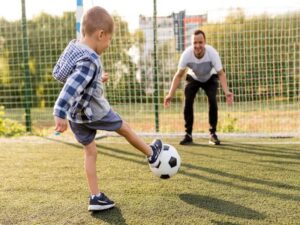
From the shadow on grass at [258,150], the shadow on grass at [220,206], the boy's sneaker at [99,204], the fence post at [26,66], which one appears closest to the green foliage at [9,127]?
the fence post at [26,66]

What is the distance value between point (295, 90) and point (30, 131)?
450 cm

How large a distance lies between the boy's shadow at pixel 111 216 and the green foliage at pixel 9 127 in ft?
16.8

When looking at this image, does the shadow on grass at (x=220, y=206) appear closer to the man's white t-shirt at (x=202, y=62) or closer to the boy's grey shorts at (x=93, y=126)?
the boy's grey shorts at (x=93, y=126)

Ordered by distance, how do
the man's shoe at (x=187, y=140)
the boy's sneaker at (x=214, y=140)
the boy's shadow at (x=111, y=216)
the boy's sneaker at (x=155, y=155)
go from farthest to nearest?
the man's shoe at (x=187, y=140), the boy's sneaker at (x=214, y=140), the boy's sneaker at (x=155, y=155), the boy's shadow at (x=111, y=216)

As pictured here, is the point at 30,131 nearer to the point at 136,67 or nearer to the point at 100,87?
the point at 136,67

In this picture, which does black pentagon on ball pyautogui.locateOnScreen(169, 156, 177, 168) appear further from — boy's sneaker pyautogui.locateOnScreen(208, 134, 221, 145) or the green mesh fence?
the green mesh fence

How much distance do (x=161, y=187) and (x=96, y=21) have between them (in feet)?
4.49

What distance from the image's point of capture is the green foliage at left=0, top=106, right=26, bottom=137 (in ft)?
25.4

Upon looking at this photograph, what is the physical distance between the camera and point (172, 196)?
312 centimetres

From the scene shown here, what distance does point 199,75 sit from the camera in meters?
5.52

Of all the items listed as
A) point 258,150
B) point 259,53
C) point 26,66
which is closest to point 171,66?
point 259,53

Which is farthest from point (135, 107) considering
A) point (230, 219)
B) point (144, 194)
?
point (230, 219)

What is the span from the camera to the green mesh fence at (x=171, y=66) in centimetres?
664

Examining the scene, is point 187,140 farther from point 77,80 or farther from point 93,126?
point 77,80
